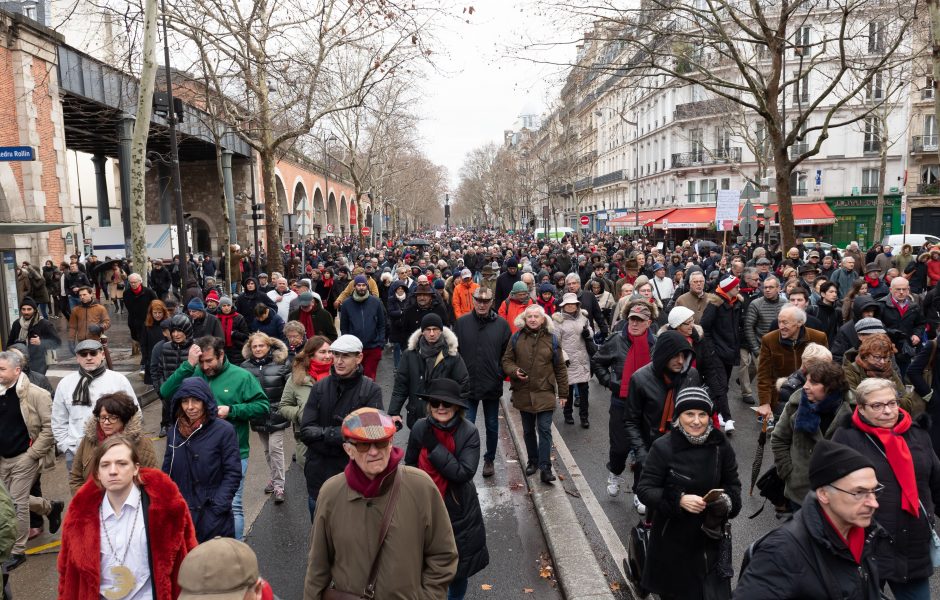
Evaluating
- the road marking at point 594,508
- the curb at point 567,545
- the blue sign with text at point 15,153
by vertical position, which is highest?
the blue sign with text at point 15,153

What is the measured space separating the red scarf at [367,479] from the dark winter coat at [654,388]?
2.26 metres

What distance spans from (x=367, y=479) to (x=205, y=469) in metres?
1.82

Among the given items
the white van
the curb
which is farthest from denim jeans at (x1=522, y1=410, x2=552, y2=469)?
the white van

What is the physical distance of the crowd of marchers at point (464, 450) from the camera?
2.84 m

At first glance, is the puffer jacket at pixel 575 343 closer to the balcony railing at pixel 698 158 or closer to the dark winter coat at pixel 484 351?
the dark winter coat at pixel 484 351

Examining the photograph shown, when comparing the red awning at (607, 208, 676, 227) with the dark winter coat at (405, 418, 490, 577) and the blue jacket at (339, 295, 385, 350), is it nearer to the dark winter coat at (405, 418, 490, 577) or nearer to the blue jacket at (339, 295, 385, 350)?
the blue jacket at (339, 295, 385, 350)

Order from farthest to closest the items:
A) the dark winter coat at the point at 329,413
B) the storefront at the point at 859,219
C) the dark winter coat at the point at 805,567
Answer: the storefront at the point at 859,219
the dark winter coat at the point at 329,413
the dark winter coat at the point at 805,567

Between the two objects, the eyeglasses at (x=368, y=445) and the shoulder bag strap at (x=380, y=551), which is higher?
the eyeglasses at (x=368, y=445)

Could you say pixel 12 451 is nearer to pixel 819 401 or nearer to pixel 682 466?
pixel 682 466

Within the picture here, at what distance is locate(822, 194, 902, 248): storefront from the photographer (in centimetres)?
4469

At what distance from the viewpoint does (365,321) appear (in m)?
9.26

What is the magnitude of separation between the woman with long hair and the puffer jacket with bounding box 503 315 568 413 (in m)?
1.72

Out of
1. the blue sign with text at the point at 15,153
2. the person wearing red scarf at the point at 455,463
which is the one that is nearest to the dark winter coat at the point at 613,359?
the person wearing red scarf at the point at 455,463

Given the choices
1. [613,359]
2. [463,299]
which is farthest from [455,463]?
[463,299]
